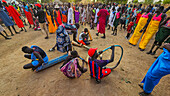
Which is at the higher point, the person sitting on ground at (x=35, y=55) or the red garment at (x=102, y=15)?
the red garment at (x=102, y=15)

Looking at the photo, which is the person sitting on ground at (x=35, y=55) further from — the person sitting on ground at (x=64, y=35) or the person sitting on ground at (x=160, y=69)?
the person sitting on ground at (x=160, y=69)

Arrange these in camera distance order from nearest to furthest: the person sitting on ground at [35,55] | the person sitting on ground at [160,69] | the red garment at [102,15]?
the person sitting on ground at [160,69]
the person sitting on ground at [35,55]
the red garment at [102,15]

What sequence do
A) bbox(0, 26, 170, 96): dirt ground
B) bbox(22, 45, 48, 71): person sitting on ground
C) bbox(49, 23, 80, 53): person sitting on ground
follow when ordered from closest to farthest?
bbox(0, 26, 170, 96): dirt ground, bbox(22, 45, 48, 71): person sitting on ground, bbox(49, 23, 80, 53): person sitting on ground

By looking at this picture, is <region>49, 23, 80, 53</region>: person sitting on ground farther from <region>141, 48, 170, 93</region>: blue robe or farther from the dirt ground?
<region>141, 48, 170, 93</region>: blue robe

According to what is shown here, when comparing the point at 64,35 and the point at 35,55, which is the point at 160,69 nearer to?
the point at 64,35

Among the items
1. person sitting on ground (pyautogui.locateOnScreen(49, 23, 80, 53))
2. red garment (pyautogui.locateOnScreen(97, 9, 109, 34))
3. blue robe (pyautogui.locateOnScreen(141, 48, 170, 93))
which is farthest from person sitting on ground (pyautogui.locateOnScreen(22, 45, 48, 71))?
red garment (pyautogui.locateOnScreen(97, 9, 109, 34))

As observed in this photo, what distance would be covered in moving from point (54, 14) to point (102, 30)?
3.83 meters

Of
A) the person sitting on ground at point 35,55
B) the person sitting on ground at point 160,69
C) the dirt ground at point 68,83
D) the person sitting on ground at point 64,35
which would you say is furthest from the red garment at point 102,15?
the person sitting on ground at point 35,55

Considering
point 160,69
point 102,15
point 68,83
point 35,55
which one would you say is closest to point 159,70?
point 160,69

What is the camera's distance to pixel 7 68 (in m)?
2.89

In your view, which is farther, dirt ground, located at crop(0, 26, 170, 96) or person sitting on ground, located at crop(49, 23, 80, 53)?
person sitting on ground, located at crop(49, 23, 80, 53)

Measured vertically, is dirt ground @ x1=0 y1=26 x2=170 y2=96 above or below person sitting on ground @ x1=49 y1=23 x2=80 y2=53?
below

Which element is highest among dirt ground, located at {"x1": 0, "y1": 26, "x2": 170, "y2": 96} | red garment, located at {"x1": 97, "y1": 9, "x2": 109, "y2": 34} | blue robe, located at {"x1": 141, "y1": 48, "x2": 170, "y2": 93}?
red garment, located at {"x1": 97, "y1": 9, "x2": 109, "y2": 34}

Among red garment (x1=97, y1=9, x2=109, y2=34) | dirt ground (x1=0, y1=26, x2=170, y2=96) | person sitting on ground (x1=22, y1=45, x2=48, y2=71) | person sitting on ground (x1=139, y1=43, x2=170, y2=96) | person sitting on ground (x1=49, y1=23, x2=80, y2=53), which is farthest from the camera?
red garment (x1=97, y1=9, x2=109, y2=34)
